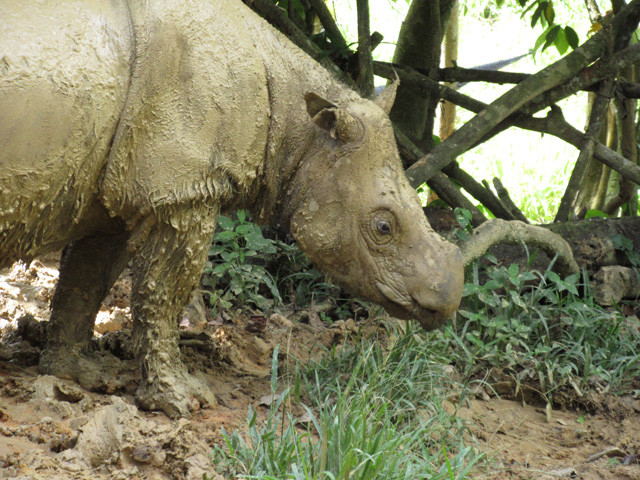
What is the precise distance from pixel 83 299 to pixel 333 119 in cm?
165

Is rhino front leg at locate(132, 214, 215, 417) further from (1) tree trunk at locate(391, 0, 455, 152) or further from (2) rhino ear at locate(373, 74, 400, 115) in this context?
(1) tree trunk at locate(391, 0, 455, 152)

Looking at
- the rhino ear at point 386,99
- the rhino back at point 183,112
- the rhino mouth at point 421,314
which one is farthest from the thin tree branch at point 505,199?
the rhino back at point 183,112

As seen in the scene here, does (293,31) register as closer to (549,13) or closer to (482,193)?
(482,193)

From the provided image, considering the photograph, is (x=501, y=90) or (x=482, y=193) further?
(x=501, y=90)

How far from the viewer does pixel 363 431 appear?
3076 millimetres

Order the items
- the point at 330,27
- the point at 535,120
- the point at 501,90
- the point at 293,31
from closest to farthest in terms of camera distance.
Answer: the point at 293,31, the point at 330,27, the point at 535,120, the point at 501,90

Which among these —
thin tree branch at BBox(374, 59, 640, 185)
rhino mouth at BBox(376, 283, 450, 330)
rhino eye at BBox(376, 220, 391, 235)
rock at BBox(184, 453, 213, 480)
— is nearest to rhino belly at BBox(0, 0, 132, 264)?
rock at BBox(184, 453, 213, 480)

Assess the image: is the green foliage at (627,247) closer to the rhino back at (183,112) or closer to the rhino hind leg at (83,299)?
the rhino back at (183,112)

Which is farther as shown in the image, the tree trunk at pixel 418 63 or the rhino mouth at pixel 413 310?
the tree trunk at pixel 418 63

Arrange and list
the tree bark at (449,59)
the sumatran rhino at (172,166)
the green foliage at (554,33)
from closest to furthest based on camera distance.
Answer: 1. the sumatran rhino at (172,166)
2. the green foliage at (554,33)
3. the tree bark at (449,59)

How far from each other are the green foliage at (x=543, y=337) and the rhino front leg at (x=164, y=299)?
1.77 metres

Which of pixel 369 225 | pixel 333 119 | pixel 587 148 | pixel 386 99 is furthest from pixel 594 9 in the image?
pixel 369 225

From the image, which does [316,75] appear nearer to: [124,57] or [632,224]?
[124,57]

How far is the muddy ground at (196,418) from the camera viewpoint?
9.82 feet
